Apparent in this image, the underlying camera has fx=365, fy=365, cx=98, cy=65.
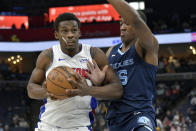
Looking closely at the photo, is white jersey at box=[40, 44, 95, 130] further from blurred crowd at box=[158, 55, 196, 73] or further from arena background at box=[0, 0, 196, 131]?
blurred crowd at box=[158, 55, 196, 73]

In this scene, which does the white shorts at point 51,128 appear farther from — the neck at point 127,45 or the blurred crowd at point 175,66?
the blurred crowd at point 175,66

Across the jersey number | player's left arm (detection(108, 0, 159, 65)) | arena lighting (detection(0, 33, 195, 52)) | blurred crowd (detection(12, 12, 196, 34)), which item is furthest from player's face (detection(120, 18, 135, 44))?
blurred crowd (detection(12, 12, 196, 34))

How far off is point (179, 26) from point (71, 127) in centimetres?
1767

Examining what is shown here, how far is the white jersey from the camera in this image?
362 cm

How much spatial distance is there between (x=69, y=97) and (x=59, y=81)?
0.72ft

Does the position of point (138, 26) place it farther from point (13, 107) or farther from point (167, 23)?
point (167, 23)

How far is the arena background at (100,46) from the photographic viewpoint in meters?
17.5

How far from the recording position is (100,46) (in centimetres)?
1947

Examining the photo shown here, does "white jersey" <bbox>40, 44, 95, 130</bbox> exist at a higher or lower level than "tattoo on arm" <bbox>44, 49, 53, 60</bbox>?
lower

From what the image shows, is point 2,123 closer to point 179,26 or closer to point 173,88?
point 173,88

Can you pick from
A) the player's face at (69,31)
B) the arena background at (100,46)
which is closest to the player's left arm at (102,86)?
the player's face at (69,31)

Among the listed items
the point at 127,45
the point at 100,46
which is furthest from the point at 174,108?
the point at 127,45

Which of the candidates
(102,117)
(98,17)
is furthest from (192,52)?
(102,117)

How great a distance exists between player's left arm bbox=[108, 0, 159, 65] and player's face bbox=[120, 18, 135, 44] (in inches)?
7.4
